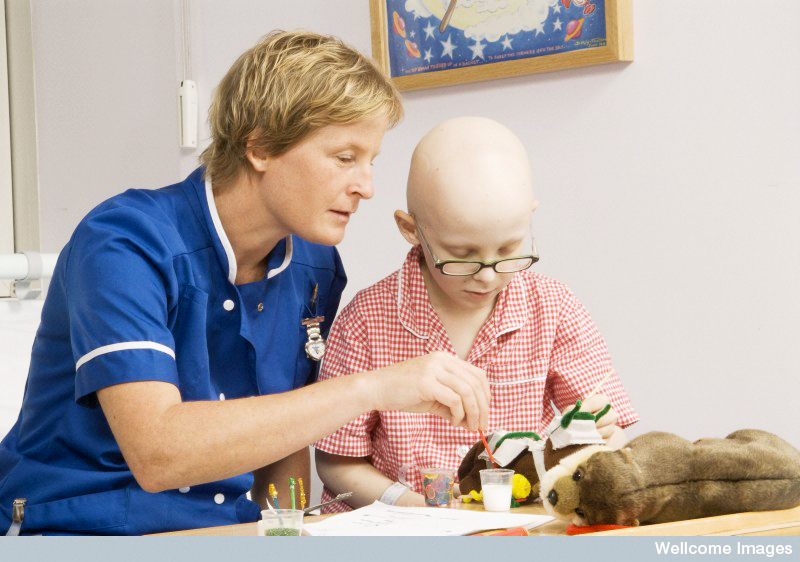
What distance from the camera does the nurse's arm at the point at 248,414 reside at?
124cm

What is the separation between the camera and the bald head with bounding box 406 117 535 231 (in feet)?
4.81

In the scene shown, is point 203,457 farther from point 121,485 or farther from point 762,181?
point 762,181

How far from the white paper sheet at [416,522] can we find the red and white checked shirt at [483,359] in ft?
0.75

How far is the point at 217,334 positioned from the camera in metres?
1.55

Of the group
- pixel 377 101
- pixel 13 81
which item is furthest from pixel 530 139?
pixel 13 81

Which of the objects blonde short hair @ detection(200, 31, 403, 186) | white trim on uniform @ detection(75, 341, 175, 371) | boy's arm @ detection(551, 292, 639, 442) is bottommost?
boy's arm @ detection(551, 292, 639, 442)

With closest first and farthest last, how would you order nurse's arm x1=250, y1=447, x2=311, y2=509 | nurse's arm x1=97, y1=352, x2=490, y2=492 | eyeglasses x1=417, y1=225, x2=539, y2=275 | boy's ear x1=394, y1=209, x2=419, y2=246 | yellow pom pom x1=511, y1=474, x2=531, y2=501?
nurse's arm x1=97, y1=352, x2=490, y2=492
yellow pom pom x1=511, y1=474, x2=531, y2=501
eyeglasses x1=417, y1=225, x2=539, y2=275
boy's ear x1=394, y1=209, x2=419, y2=246
nurse's arm x1=250, y1=447, x2=311, y2=509

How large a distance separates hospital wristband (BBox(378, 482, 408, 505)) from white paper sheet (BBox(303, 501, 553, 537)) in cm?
13

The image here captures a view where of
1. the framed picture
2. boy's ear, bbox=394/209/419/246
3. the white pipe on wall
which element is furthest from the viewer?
the framed picture

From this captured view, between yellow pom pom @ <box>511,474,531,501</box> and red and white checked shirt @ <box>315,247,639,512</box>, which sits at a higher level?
red and white checked shirt @ <box>315,247,639,512</box>

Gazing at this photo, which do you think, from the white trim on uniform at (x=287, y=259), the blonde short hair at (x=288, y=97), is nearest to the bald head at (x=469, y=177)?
the blonde short hair at (x=288, y=97)

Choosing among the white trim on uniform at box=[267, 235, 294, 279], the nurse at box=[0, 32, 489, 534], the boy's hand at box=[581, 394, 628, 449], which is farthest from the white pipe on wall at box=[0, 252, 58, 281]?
the boy's hand at box=[581, 394, 628, 449]

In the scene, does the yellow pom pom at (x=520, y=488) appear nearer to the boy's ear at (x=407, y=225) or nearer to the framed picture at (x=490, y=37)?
the boy's ear at (x=407, y=225)

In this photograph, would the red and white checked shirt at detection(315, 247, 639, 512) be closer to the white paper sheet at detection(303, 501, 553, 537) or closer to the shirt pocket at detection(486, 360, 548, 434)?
the shirt pocket at detection(486, 360, 548, 434)
